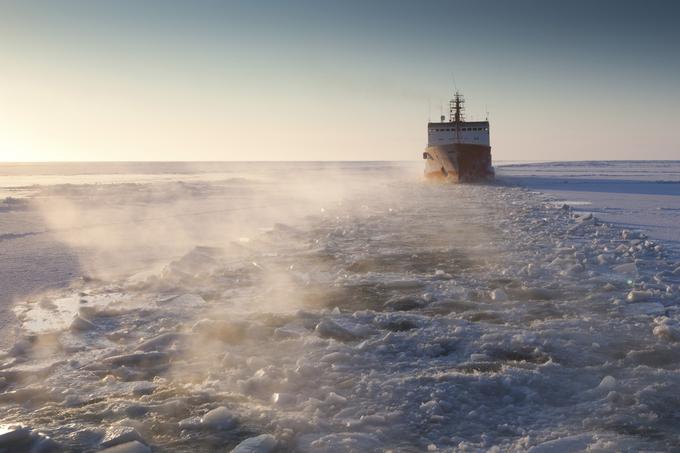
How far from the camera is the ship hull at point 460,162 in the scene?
30.8 metres

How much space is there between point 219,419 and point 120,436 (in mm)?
538

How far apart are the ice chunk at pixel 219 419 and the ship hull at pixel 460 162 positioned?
29.0 metres

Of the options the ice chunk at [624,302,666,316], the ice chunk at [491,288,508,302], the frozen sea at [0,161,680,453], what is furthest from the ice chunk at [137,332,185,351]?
the ice chunk at [624,302,666,316]

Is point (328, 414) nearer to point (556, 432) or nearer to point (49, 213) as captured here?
point (556, 432)

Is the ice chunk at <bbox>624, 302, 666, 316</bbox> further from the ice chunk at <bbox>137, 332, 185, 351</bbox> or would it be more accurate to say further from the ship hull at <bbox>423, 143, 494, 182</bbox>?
the ship hull at <bbox>423, 143, 494, 182</bbox>

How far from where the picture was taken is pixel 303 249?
360 inches

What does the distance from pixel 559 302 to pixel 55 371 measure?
4697 mm

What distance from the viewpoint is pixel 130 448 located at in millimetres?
2656

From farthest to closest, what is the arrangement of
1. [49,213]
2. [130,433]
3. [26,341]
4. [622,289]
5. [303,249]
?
[49,213] < [303,249] < [622,289] < [26,341] < [130,433]

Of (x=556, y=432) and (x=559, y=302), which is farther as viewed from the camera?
(x=559, y=302)

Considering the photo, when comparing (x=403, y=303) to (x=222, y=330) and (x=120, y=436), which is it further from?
(x=120, y=436)

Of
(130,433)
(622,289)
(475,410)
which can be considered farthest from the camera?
(622,289)

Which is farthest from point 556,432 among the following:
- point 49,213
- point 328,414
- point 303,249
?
point 49,213

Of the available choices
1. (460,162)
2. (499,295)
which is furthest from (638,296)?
(460,162)
